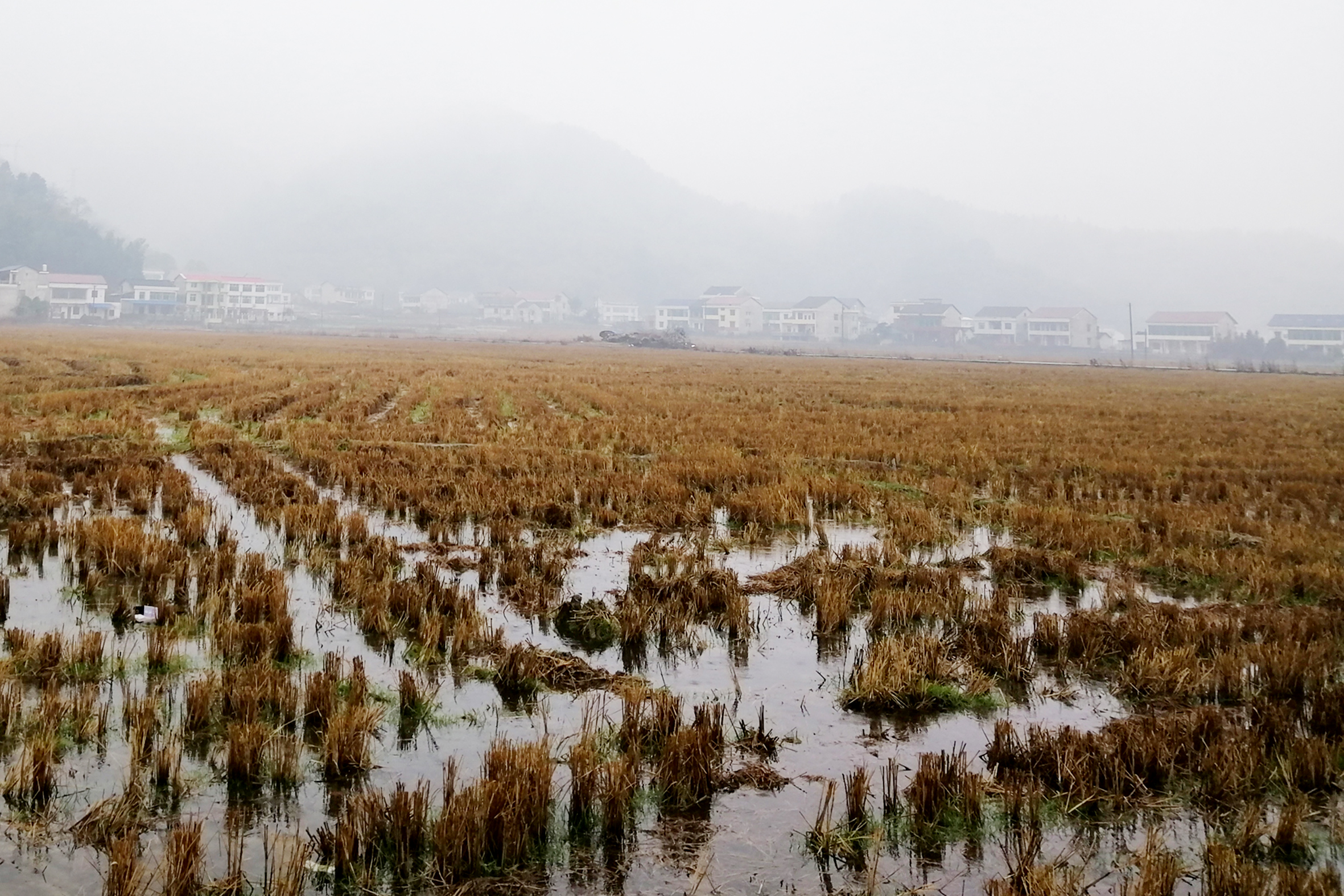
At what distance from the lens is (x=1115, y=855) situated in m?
4.00

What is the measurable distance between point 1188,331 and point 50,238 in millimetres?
146554

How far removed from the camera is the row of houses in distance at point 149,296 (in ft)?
323

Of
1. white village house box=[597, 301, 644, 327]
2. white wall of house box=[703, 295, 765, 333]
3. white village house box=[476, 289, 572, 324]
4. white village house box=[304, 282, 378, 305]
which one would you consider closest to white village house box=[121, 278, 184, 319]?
white village house box=[304, 282, 378, 305]

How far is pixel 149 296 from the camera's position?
371 ft

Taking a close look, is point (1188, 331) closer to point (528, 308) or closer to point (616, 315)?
point (616, 315)

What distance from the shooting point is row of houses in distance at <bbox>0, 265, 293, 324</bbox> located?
98.4m

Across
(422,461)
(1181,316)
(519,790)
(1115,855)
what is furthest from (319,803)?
(1181,316)

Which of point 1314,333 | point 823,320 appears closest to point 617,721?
point 823,320

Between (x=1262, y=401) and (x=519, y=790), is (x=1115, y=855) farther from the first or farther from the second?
(x=1262, y=401)

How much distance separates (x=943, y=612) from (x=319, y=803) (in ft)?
16.4

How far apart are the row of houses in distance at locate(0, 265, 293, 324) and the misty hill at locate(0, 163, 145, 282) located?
5.81m

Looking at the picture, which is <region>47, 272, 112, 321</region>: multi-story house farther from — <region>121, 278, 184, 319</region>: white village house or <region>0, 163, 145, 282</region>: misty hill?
<region>0, 163, 145, 282</region>: misty hill

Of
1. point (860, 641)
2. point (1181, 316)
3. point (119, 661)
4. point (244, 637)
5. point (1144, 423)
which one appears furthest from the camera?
point (1181, 316)

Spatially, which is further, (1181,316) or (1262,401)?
(1181,316)
